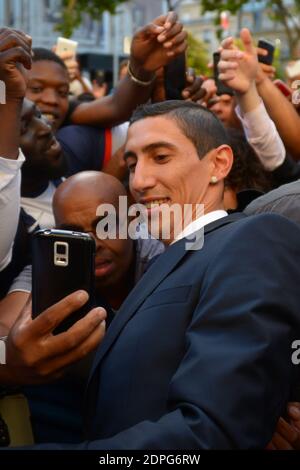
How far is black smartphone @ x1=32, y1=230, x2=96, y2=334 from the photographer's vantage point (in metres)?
1.80

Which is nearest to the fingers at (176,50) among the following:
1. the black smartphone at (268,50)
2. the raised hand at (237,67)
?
the raised hand at (237,67)

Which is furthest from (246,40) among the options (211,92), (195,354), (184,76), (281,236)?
(195,354)

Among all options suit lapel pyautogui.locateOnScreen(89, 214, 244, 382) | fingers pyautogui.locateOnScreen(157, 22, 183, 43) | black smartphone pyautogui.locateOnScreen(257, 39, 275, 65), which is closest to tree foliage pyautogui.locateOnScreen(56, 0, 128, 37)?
black smartphone pyautogui.locateOnScreen(257, 39, 275, 65)

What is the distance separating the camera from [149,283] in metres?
1.89

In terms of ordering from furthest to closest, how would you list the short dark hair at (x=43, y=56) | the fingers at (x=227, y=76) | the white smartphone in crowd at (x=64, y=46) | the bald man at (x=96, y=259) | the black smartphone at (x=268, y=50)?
the white smartphone in crowd at (x=64, y=46), the short dark hair at (x=43, y=56), the black smartphone at (x=268, y=50), the fingers at (x=227, y=76), the bald man at (x=96, y=259)

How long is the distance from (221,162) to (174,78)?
1.20 meters

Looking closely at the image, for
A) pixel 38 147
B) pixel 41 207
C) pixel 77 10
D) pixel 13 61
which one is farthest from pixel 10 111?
pixel 77 10

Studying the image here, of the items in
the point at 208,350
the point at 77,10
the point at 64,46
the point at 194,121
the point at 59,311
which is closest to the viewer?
the point at 208,350

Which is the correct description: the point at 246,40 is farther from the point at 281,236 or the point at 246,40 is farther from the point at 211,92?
the point at 281,236

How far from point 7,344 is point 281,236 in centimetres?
74

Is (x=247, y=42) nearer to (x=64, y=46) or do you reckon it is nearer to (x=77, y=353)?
(x=77, y=353)

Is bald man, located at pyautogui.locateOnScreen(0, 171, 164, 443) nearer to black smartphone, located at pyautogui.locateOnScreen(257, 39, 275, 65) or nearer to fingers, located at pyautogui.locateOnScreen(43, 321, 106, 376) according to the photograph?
fingers, located at pyautogui.locateOnScreen(43, 321, 106, 376)

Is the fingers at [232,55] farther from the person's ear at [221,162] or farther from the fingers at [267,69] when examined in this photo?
the person's ear at [221,162]

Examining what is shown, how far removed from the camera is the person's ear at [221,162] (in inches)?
87.7
